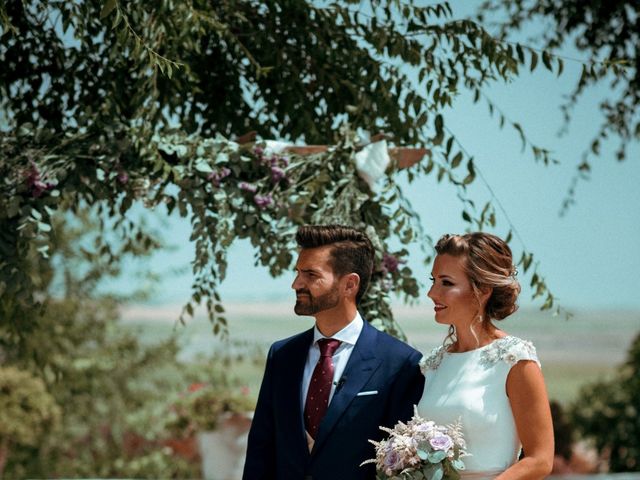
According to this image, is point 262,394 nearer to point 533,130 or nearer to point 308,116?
point 308,116

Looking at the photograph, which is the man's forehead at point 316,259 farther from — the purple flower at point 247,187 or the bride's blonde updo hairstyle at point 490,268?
the purple flower at point 247,187

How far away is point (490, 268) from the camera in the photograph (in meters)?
2.89

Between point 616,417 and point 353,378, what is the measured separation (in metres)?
7.74

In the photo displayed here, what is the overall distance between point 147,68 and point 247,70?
1.05 metres

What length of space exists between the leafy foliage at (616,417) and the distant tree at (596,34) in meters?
3.45

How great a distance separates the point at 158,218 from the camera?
34.5ft

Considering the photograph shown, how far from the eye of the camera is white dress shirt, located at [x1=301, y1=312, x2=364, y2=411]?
3.15 meters

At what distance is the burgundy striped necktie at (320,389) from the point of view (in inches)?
122

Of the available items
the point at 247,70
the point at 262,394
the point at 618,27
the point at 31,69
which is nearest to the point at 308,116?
the point at 247,70

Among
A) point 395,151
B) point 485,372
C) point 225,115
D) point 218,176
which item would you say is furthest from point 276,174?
point 485,372

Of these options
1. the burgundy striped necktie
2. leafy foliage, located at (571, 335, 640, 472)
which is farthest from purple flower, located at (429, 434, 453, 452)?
leafy foliage, located at (571, 335, 640, 472)

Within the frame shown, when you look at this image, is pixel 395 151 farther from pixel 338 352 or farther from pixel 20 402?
pixel 20 402

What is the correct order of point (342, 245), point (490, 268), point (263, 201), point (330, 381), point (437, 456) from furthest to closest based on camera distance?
point (263, 201), point (342, 245), point (330, 381), point (490, 268), point (437, 456)

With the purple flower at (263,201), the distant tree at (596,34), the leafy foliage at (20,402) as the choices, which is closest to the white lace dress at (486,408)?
the purple flower at (263,201)
